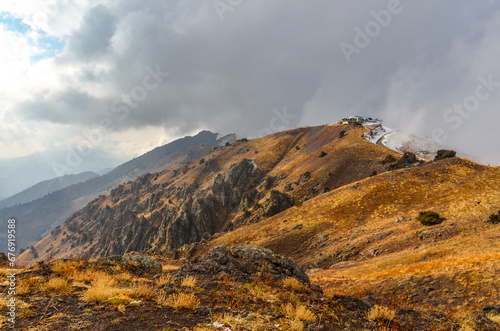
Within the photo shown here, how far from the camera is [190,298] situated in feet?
24.9

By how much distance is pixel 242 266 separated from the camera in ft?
41.1

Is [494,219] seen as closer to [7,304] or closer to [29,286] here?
[7,304]

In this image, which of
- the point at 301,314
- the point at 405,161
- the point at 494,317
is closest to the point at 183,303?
the point at 301,314

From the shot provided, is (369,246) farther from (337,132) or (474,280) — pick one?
(337,132)

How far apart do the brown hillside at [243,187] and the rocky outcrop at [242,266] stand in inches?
924

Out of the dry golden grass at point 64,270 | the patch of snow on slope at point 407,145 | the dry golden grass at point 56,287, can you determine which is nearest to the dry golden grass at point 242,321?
the dry golden grass at point 56,287

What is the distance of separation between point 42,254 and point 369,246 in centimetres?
25892

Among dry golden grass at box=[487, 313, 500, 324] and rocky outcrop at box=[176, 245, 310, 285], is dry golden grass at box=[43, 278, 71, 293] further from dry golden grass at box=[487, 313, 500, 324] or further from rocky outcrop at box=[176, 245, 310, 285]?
dry golden grass at box=[487, 313, 500, 324]

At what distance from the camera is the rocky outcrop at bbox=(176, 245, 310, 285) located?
452 inches

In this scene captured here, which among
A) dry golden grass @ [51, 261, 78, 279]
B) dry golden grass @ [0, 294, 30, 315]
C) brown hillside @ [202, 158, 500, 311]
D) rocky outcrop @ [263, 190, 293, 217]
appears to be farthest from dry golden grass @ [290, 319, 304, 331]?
rocky outcrop @ [263, 190, 293, 217]

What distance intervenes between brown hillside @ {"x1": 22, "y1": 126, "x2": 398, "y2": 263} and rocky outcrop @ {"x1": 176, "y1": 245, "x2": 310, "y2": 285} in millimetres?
23473

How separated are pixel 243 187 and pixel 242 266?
322 feet

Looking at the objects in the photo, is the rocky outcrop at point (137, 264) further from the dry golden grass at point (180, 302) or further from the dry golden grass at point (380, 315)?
the dry golden grass at point (380, 315)

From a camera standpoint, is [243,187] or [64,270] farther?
[243,187]
